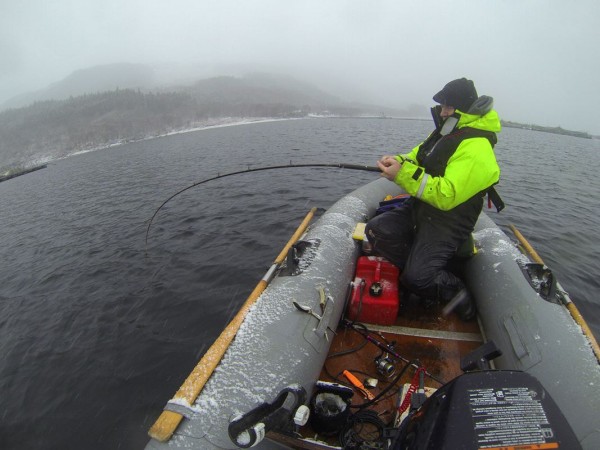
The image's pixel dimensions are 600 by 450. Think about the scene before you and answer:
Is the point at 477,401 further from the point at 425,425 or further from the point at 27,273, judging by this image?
the point at 27,273

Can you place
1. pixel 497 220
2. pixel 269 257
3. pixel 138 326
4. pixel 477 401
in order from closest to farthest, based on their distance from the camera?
pixel 477 401 < pixel 138 326 < pixel 269 257 < pixel 497 220

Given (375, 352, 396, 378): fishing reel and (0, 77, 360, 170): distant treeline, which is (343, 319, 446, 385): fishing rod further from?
(0, 77, 360, 170): distant treeline

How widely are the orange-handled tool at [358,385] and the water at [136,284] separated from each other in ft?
9.32

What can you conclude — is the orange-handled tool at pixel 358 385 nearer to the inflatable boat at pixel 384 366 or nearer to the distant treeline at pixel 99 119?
the inflatable boat at pixel 384 366

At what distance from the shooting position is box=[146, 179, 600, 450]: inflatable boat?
64.1 inches

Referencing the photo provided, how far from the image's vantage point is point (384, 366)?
3379 mm

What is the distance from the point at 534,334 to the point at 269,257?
5881mm

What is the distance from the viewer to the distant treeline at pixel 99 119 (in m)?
103

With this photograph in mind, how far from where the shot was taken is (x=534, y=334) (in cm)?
291

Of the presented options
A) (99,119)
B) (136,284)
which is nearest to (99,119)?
(99,119)

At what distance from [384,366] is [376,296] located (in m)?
0.86

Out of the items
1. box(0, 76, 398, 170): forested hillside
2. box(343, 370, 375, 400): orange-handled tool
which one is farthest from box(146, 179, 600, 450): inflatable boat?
box(0, 76, 398, 170): forested hillside

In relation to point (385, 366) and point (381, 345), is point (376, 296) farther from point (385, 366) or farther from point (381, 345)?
point (385, 366)

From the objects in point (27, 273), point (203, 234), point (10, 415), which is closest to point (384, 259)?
point (10, 415)
